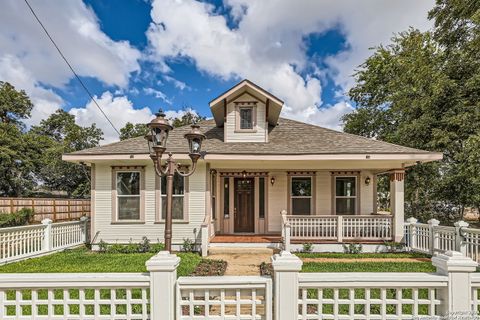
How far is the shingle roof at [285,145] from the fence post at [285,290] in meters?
6.38

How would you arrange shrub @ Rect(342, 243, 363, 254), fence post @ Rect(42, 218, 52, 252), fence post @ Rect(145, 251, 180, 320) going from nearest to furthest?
1. fence post @ Rect(145, 251, 180, 320)
2. fence post @ Rect(42, 218, 52, 252)
3. shrub @ Rect(342, 243, 363, 254)

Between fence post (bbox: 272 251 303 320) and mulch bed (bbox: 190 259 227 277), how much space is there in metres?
3.59

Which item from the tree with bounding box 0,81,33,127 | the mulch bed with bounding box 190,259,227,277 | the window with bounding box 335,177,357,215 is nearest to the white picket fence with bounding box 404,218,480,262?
the window with bounding box 335,177,357,215

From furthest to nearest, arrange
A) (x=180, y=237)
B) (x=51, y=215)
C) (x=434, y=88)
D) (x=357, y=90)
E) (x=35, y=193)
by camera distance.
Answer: (x=35, y=193) → (x=357, y=90) → (x=51, y=215) → (x=434, y=88) → (x=180, y=237)

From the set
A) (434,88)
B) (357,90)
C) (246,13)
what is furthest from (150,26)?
(357,90)

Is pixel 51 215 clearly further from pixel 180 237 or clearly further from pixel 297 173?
pixel 297 173

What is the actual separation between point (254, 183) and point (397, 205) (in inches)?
189

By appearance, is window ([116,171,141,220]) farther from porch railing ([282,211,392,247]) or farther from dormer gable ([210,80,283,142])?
porch railing ([282,211,392,247])

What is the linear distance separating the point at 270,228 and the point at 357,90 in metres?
14.7

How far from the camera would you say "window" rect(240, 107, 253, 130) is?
10.3m

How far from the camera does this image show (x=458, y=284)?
2.63 m

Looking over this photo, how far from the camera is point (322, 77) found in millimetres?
20625

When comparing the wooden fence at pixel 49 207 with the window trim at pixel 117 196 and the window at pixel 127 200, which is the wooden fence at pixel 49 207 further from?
the window at pixel 127 200

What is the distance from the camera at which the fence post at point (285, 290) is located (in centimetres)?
262
